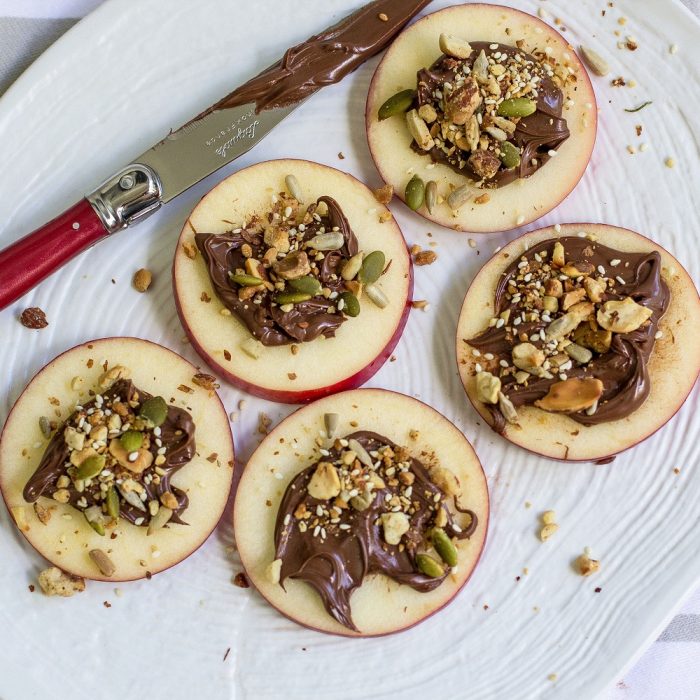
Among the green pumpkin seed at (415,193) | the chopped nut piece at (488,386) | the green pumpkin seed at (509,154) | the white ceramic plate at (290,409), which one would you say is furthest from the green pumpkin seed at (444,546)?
the green pumpkin seed at (509,154)

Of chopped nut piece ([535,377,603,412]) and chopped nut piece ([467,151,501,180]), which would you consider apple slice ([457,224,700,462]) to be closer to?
chopped nut piece ([535,377,603,412])

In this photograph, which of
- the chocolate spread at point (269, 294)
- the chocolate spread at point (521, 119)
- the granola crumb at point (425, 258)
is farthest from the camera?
the granola crumb at point (425, 258)

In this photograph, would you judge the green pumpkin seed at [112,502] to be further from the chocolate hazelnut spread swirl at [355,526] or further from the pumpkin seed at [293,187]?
the pumpkin seed at [293,187]

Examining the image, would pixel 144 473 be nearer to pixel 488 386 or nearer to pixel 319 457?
pixel 319 457

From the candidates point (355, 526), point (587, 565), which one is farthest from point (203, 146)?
point (587, 565)

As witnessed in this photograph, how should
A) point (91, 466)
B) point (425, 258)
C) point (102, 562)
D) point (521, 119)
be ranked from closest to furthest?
point (91, 466)
point (102, 562)
point (521, 119)
point (425, 258)

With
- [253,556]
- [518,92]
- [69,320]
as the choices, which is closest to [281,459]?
[253,556]

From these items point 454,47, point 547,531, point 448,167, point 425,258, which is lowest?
point 547,531
